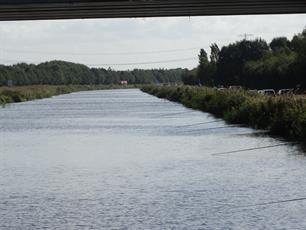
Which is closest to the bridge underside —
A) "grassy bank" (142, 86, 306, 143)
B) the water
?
the water

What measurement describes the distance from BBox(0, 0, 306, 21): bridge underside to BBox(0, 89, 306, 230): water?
5.28m

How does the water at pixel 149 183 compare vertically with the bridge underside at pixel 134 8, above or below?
below

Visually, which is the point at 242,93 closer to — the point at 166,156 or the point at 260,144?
the point at 260,144

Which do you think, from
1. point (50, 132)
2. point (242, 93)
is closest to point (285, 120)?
point (50, 132)

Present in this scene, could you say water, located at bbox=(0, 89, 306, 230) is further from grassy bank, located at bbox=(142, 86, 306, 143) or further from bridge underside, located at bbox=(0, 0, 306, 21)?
bridge underside, located at bbox=(0, 0, 306, 21)

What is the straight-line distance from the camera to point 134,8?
20609 mm

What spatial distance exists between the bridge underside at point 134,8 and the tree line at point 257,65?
51.7 metres

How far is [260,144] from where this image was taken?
120 feet

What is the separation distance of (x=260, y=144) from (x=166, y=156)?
6.80 meters

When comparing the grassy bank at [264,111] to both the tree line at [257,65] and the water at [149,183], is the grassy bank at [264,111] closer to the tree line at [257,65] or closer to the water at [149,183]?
the water at [149,183]

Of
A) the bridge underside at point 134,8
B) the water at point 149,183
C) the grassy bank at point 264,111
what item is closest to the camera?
the water at point 149,183

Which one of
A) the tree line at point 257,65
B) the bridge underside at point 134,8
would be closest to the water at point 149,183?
the bridge underside at point 134,8

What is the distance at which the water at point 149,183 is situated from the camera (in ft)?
59.9

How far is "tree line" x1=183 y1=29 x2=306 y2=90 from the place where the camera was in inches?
3228
